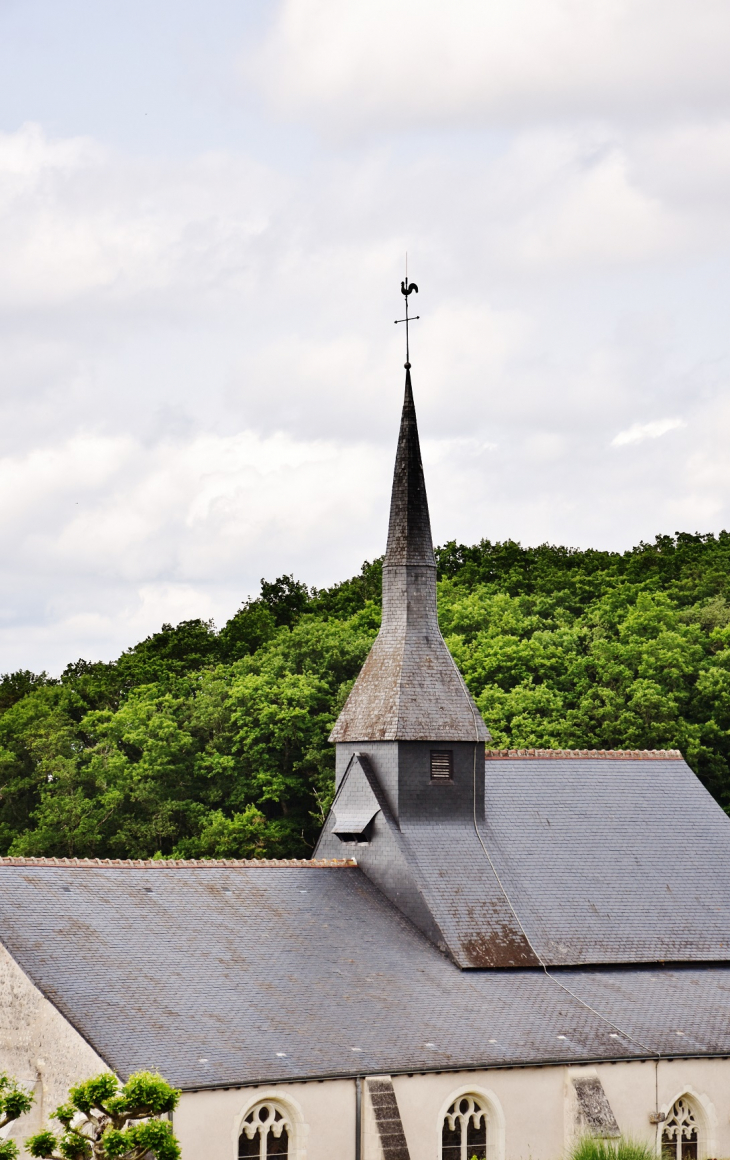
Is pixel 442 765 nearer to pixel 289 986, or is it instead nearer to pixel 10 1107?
pixel 289 986

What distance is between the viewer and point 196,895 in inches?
1336

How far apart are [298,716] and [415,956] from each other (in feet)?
97.7

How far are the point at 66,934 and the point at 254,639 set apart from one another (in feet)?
168

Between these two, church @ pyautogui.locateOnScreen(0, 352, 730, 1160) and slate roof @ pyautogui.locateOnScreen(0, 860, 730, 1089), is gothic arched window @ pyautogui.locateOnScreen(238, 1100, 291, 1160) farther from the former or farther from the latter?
slate roof @ pyautogui.locateOnScreen(0, 860, 730, 1089)

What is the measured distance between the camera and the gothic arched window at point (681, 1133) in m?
33.7

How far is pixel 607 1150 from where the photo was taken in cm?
2841

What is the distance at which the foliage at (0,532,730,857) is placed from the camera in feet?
200

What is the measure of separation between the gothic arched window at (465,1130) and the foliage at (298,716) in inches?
1074

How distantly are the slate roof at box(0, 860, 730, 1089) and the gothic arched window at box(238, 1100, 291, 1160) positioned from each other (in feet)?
2.81

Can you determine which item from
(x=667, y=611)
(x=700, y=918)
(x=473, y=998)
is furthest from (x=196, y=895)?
(x=667, y=611)

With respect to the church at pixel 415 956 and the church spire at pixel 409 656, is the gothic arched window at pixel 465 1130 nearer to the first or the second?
the church at pixel 415 956

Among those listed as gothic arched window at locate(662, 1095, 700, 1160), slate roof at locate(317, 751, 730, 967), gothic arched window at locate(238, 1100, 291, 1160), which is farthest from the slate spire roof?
gothic arched window at locate(238, 1100, 291, 1160)

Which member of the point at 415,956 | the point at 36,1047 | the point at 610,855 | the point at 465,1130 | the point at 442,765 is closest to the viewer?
the point at 36,1047

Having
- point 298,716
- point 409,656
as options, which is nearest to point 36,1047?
point 409,656
